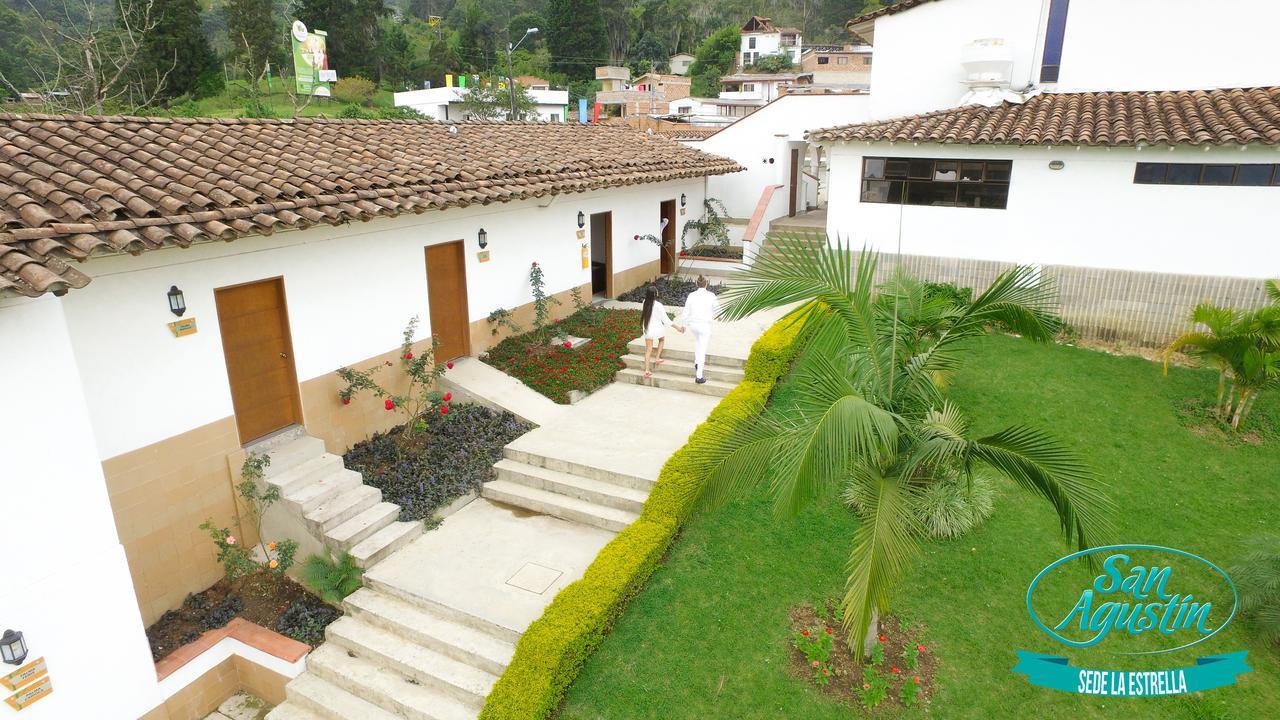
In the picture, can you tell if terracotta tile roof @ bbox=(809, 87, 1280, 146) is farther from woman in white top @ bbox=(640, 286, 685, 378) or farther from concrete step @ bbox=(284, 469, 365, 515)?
concrete step @ bbox=(284, 469, 365, 515)

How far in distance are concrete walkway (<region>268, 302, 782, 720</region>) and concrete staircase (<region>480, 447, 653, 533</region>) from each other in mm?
15

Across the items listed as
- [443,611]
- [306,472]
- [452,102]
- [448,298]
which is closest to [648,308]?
[448,298]

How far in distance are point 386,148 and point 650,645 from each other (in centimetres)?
844

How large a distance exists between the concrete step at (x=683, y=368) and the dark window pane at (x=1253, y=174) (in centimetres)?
894

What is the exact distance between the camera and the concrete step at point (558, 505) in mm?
8047

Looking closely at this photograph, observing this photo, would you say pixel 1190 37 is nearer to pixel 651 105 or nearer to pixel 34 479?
pixel 34 479

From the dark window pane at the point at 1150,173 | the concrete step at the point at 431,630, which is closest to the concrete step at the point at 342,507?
the concrete step at the point at 431,630

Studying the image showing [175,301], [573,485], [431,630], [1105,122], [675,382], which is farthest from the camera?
[1105,122]

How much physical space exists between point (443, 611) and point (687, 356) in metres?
6.30

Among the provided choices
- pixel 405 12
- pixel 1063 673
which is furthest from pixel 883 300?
pixel 405 12

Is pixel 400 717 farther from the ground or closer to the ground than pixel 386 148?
closer to the ground

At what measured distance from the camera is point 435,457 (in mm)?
9234

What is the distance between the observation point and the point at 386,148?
11078mm

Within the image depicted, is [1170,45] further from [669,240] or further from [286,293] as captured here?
[286,293]
